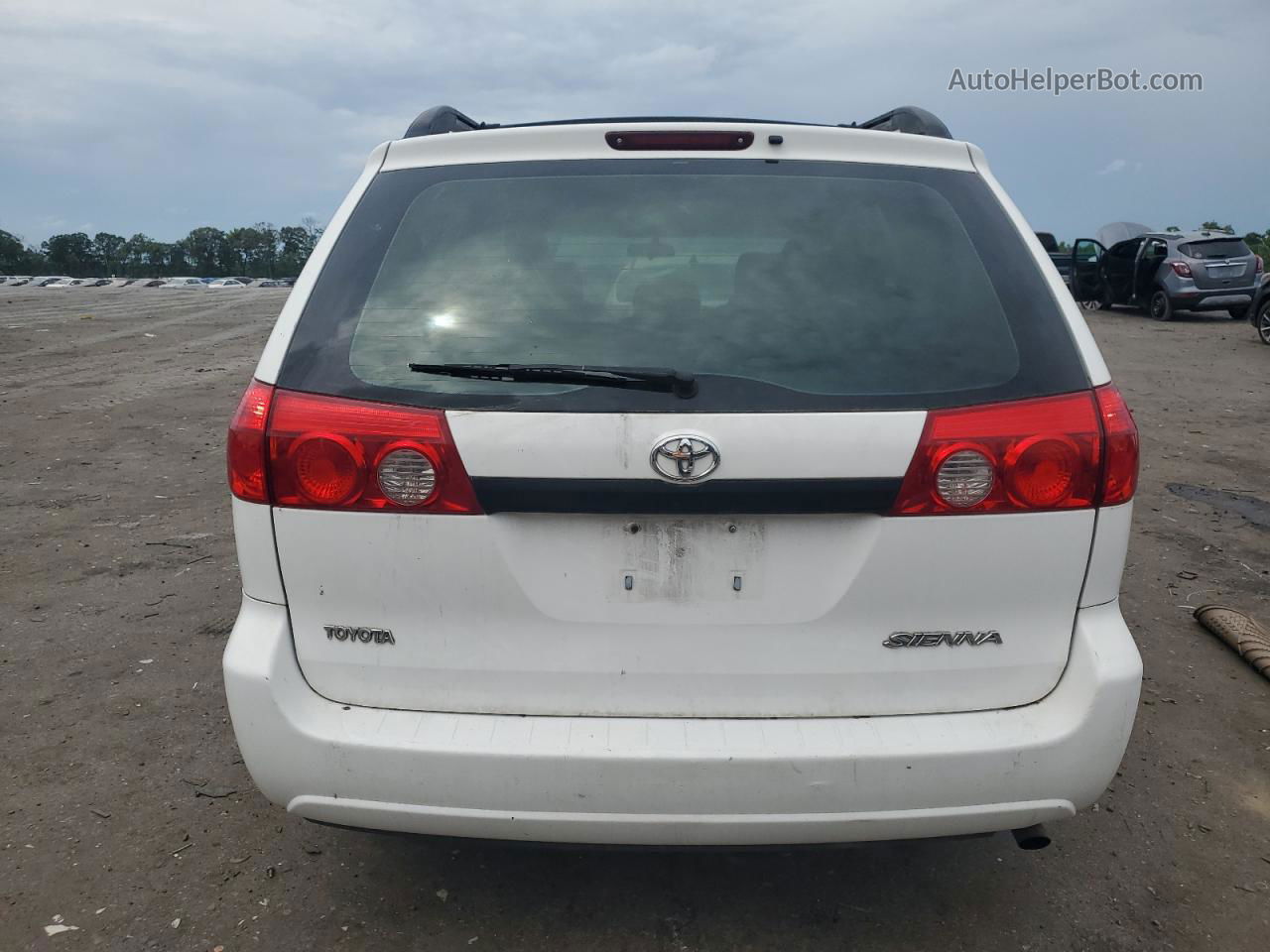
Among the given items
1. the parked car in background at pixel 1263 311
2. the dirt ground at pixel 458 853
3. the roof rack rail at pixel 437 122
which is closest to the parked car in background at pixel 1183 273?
the parked car in background at pixel 1263 311

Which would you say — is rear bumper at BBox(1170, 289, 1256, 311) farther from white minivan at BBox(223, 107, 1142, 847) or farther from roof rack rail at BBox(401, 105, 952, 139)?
white minivan at BBox(223, 107, 1142, 847)

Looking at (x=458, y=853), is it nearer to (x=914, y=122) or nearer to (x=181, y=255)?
(x=914, y=122)

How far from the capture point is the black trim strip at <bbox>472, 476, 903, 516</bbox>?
2066mm

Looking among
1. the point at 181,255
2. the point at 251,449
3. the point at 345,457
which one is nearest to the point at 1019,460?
the point at 345,457

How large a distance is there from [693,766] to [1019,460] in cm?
91

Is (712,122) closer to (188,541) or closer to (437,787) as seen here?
(437,787)

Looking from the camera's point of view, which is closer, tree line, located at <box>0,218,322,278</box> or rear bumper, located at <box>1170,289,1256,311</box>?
rear bumper, located at <box>1170,289,1256,311</box>

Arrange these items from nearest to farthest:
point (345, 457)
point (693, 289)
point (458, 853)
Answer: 1. point (345, 457)
2. point (693, 289)
3. point (458, 853)

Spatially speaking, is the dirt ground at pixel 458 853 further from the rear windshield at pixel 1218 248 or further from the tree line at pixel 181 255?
the tree line at pixel 181 255

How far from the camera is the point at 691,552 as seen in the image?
2131 millimetres

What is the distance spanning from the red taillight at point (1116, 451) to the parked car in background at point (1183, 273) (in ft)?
67.3

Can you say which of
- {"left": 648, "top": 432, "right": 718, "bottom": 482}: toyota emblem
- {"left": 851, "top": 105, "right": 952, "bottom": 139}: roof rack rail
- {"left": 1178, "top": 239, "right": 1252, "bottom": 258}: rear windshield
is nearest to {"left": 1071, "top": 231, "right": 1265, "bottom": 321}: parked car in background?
{"left": 1178, "top": 239, "right": 1252, "bottom": 258}: rear windshield

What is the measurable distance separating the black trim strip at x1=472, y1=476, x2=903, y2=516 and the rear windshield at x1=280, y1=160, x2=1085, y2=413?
0.16 metres

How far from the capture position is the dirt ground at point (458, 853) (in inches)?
102
